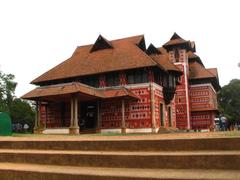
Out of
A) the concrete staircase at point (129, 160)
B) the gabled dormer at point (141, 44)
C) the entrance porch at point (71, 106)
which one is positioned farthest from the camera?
the gabled dormer at point (141, 44)

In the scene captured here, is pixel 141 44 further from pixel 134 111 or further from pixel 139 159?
pixel 139 159

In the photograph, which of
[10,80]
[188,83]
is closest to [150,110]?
[188,83]

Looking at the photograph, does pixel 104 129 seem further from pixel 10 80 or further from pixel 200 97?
pixel 10 80

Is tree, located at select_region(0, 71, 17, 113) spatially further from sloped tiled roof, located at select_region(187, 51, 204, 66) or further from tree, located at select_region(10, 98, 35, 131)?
sloped tiled roof, located at select_region(187, 51, 204, 66)

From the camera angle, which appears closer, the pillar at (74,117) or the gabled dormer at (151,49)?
the pillar at (74,117)

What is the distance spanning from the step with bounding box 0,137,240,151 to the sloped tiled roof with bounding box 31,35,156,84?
61.2ft

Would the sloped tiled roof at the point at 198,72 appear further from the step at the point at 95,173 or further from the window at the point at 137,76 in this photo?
the step at the point at 95,173

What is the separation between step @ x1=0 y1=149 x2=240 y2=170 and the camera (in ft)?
22.7

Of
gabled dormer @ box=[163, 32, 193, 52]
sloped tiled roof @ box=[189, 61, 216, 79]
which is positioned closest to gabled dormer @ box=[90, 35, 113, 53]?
gabled dormer @ box=[163, 32, 193, 52]

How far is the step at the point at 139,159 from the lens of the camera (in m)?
6.93

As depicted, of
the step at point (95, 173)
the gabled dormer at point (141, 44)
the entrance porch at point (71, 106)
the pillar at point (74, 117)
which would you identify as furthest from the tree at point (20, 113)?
the step at point (95, 173)

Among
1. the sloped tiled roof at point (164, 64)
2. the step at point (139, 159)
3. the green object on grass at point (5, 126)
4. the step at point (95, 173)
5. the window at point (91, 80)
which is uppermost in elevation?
the sloped tiled roof at point (164, 64)

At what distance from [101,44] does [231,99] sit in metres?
34.3

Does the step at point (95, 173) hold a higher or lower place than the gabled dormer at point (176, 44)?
lower
